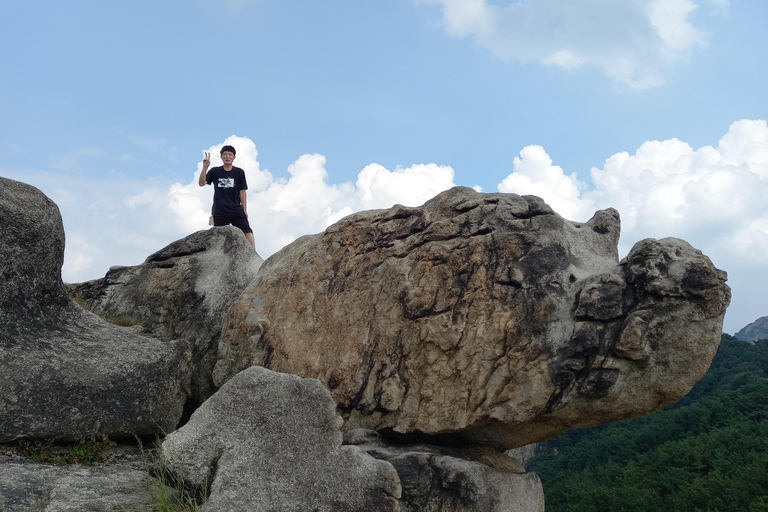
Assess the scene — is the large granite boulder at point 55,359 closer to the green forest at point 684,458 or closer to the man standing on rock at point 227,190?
the man standing on rock at point 227,190

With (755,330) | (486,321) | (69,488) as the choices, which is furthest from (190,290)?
(755,330)

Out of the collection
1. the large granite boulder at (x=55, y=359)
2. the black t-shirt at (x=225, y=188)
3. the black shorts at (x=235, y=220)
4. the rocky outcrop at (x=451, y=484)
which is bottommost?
the rocky outcrop at (x=451, y=484)

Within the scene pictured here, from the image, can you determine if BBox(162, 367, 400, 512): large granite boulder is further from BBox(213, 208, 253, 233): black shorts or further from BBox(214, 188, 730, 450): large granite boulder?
BBox(213, 208, 253, 233): black shorts

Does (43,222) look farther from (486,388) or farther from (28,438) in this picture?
(486,388)

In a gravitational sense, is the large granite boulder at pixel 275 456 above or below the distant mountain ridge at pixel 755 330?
below

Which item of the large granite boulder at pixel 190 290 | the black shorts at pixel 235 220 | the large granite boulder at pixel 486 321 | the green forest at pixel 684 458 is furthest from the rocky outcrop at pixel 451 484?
the green forest at pixel 684 458

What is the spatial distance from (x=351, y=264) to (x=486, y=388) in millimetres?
2146

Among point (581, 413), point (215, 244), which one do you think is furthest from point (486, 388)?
point (215, 244)

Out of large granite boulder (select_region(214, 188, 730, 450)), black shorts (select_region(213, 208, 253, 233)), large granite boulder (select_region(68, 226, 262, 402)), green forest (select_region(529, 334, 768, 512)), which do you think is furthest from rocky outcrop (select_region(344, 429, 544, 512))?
green forest (select_region(529, 334, 768, 512))

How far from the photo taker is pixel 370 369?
675cm

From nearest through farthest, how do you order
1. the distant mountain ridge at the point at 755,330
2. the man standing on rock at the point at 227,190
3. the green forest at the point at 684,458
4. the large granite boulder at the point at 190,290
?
the large granite boulder at the point at 190,290 < the man standing on rock at the point at 227,190 < the green forest at the point at 684,458 < the distant mountain ridge at the point at 755,330

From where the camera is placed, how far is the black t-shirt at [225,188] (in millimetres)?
10664

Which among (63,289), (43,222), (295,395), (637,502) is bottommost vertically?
(637,502)

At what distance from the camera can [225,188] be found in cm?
1067
